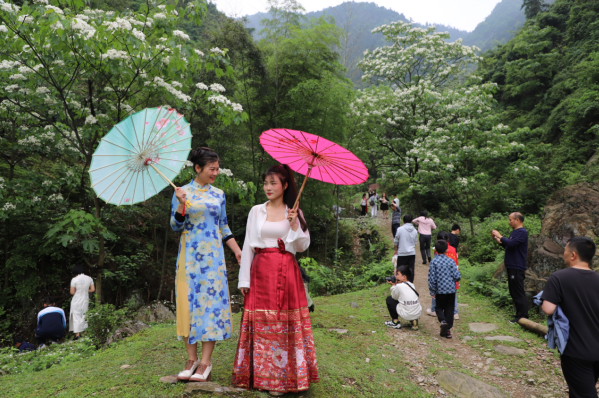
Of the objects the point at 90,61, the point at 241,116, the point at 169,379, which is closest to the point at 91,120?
the point at 90,61

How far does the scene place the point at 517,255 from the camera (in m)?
5.67

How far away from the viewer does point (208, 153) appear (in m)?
3.01

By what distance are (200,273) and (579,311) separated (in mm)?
3044

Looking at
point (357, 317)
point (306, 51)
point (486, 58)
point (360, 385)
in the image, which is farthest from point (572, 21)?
point (360, 385)

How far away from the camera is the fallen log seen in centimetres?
542

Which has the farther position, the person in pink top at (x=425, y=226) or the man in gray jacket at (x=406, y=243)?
the person in pink top at (x=425, y=226)

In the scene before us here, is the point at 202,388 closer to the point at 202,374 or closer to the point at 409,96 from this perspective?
the point at 202,374

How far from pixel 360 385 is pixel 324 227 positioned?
13113 millimetres

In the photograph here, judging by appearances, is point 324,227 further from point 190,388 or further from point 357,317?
point 190,388

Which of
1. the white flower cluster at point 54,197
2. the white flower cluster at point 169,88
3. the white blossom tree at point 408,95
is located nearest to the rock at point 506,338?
the white flower cluster at point 169,88

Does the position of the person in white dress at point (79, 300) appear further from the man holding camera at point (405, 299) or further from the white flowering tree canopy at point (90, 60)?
the man holding camera at point (405, 299)

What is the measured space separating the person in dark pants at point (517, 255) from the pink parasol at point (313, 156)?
3720 millimetres

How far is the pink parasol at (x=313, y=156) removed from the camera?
292 centimetres

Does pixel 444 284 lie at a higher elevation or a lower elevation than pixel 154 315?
higher
